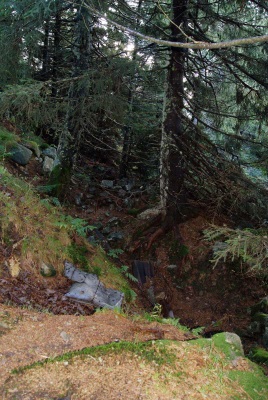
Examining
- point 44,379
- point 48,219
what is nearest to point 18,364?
point 44,379

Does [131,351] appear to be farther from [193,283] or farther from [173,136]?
[173,136]

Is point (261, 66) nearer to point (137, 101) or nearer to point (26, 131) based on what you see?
point (137, 101)

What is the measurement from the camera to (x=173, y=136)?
9.37 metres

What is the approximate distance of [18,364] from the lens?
9.08 feet

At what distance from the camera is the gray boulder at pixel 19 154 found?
10742 millimetres

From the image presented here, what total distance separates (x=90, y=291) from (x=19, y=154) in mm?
6772

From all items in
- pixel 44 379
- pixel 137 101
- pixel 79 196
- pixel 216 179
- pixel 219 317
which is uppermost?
pixel 137 101

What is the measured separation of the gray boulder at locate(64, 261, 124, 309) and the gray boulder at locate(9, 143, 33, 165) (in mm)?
5769

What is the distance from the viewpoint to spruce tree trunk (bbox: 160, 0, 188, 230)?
9.14m

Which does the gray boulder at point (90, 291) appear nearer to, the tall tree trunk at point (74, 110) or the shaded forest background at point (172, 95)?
the shaded forest background at point (172, 95)

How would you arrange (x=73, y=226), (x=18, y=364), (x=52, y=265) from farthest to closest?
(x=73, y=226), (x=52, y=265), (x=18, y=364)

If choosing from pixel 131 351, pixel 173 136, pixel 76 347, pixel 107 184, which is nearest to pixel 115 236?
pixel 173 136

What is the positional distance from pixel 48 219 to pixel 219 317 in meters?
4.81

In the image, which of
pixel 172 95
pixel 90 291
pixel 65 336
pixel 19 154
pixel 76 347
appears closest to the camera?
pixel 76 347
